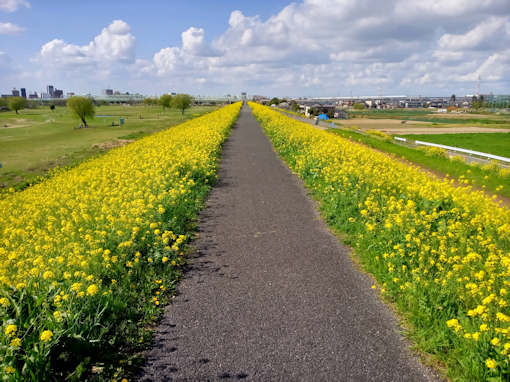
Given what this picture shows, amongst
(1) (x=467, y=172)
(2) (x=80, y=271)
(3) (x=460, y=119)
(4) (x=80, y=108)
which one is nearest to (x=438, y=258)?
(2) (x=80, y=271)

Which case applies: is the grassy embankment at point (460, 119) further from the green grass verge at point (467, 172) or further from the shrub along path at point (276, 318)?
the shrub along path at point (276, 318)

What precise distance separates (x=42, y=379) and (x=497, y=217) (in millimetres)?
7588

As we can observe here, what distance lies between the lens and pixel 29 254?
5156 millimetres

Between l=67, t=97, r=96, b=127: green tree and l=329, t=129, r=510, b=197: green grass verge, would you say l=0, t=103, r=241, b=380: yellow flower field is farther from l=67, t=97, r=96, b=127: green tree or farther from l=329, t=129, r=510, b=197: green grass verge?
l=67, t=97, r=96, b=127: green tree

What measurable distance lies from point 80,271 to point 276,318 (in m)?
2.79

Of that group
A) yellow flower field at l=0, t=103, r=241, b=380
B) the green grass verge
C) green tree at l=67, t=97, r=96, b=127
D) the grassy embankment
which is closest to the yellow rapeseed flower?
yellow flower field at l=0, t=103, r=241, b=380

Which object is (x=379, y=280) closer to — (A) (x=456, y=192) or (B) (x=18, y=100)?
(A) (x=456, y=192)

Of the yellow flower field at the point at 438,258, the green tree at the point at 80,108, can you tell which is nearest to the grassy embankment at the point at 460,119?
the yellow flower field at the point at 438,258

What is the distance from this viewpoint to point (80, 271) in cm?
451

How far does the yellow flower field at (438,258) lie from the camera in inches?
130

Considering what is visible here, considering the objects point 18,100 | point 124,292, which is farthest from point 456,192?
point 18,100

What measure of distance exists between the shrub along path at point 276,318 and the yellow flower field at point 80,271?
554mm

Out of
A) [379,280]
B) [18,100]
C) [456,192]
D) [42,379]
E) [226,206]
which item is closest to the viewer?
[42,379]

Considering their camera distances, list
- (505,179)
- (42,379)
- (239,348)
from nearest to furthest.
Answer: (42,379) < (239,348) < (505,179)
